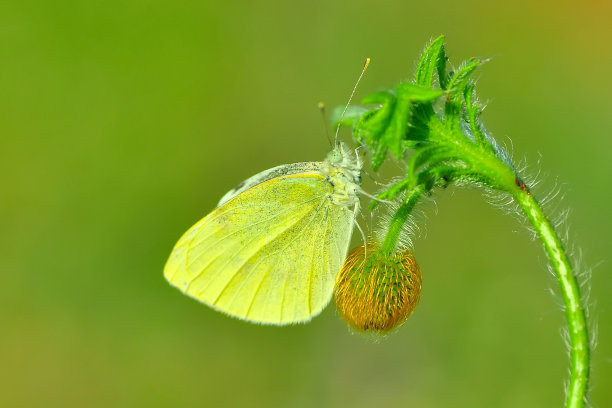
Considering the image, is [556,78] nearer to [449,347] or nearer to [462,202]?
[462,202]

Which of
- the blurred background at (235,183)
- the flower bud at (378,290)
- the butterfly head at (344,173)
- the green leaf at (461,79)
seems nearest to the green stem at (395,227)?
the flower bud at (378,290)

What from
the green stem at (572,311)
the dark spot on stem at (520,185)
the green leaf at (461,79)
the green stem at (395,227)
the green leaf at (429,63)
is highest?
the green leaf at (429,63)

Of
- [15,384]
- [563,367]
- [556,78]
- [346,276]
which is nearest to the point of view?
[346,276]

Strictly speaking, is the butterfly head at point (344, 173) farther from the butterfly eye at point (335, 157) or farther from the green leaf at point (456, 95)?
the green leaf at point (456, 95)

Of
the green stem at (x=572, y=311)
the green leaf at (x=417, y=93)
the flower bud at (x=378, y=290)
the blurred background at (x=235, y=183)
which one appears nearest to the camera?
the green stem at (x=572, y=311)

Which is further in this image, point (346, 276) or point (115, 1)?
point (115, 1)

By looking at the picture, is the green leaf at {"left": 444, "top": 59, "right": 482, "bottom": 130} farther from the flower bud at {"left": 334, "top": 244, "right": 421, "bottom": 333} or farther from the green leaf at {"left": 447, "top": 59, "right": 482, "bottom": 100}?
the flower bud at {"left": 334, "top": 244, "right": 421, "bottom": 333}

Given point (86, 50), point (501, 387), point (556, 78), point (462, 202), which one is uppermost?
point (86, 50)

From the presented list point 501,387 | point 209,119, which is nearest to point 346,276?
point 501,387

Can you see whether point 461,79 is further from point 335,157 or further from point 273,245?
point 273,245
